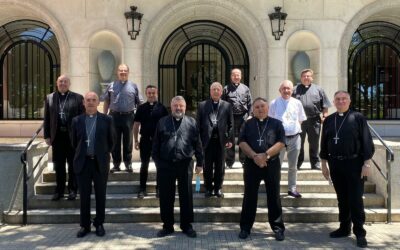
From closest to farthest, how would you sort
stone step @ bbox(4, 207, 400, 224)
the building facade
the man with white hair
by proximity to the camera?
stone step @ bbox(4, 207, 400, 224) < the man with white hair < the building facade

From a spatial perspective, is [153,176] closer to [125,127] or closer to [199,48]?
[125,127]

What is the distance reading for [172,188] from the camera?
6180mm

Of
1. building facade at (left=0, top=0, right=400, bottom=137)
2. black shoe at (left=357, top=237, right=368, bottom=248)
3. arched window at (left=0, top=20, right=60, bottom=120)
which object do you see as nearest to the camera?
black shoe at (left=357, top=237, right=368, bottom=248)

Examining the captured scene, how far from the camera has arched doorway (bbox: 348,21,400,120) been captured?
11859mm

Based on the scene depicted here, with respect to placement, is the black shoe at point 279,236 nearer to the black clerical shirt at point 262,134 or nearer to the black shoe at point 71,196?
the black clerical shirt at point 262,134

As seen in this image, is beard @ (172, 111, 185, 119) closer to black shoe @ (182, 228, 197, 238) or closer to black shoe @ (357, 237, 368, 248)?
black shoe @ (182, 228, 197, 238)

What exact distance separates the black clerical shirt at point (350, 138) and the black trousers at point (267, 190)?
775 mm

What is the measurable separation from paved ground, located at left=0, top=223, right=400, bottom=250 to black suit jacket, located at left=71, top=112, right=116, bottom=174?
92 cm

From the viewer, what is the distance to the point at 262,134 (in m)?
5.98

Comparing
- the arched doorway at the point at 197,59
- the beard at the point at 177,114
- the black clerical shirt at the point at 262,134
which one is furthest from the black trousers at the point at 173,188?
the arched doorway at the point at 197,59

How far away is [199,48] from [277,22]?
270cm

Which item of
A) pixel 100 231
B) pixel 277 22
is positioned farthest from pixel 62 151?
pixel 277 22

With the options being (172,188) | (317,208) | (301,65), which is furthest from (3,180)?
(301,65)

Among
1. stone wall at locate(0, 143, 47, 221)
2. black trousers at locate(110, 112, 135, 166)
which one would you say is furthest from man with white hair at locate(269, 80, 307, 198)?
stone wall at locate(0, 143, 47, 221)
